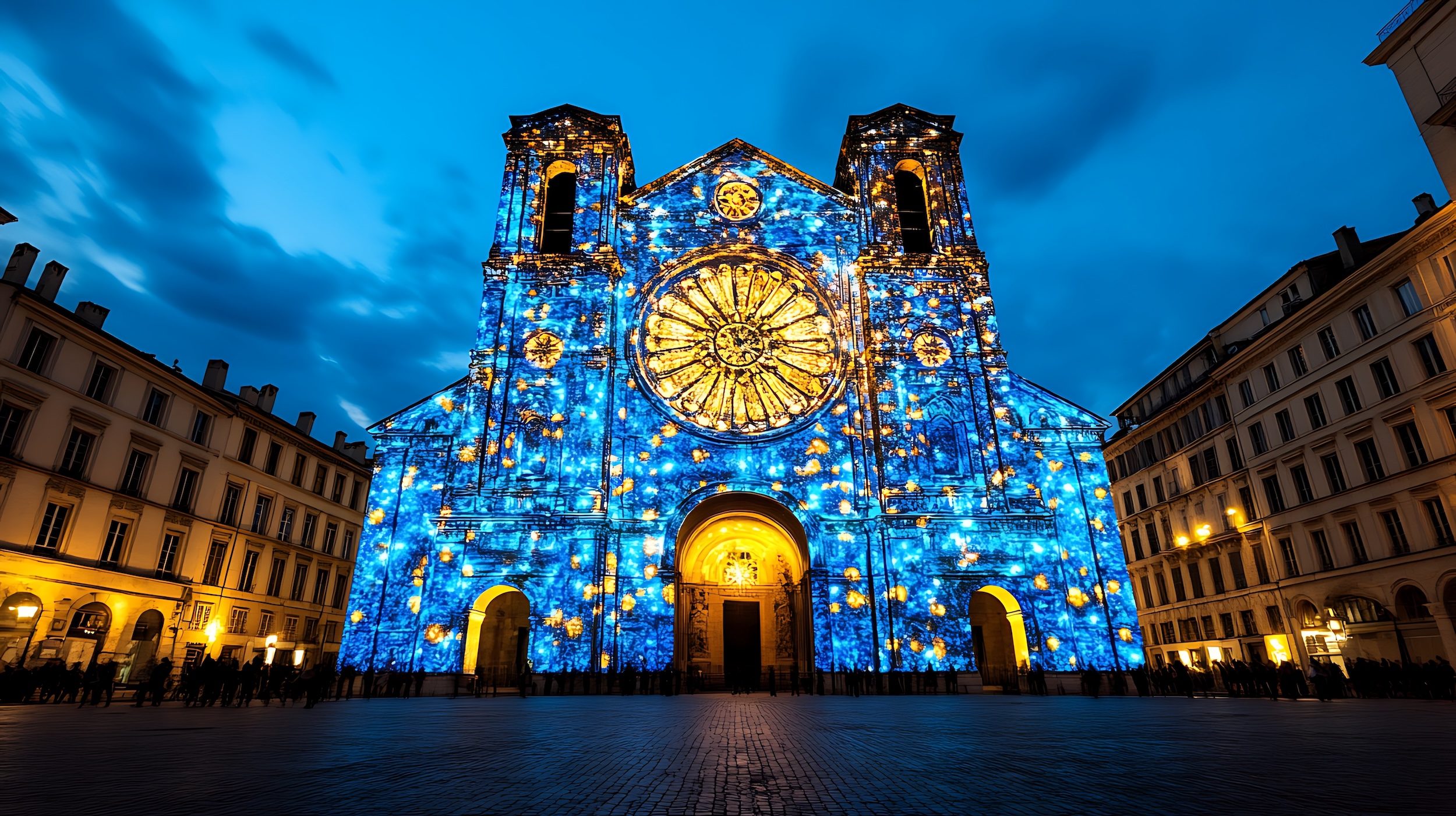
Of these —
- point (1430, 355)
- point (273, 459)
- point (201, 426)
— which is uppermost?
point (201, 426)

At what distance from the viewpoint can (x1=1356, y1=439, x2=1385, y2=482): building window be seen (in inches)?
843

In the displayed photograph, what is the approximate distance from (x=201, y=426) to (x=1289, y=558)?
133 feet

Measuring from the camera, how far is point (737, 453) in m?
22.6

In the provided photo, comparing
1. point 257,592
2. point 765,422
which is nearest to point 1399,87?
point 765,422

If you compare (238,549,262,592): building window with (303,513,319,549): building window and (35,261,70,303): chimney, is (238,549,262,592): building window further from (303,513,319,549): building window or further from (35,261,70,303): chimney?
(35,261,70,303): chimney

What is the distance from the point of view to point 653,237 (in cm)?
2583

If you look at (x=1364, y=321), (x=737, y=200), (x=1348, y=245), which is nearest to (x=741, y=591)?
(x=737, y=200)

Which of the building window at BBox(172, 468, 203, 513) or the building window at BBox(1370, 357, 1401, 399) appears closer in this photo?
the building window at BBox(1370, 357, 1401, 399)

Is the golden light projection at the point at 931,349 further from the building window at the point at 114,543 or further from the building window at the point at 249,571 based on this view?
the building window at the point at 249,571

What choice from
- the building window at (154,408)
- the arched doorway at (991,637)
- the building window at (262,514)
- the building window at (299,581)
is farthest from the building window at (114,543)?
the arched doorway at (991,637)

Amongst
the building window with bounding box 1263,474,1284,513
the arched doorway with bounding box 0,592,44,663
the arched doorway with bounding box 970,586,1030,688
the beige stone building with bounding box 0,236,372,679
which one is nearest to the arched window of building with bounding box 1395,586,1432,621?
the building window with bounding box 1263,474,1284,513

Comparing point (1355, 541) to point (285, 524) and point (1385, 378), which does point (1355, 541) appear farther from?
point (285, 524)

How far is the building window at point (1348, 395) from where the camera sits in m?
22.2

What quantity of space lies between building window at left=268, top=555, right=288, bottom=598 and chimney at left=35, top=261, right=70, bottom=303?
41.2ft
